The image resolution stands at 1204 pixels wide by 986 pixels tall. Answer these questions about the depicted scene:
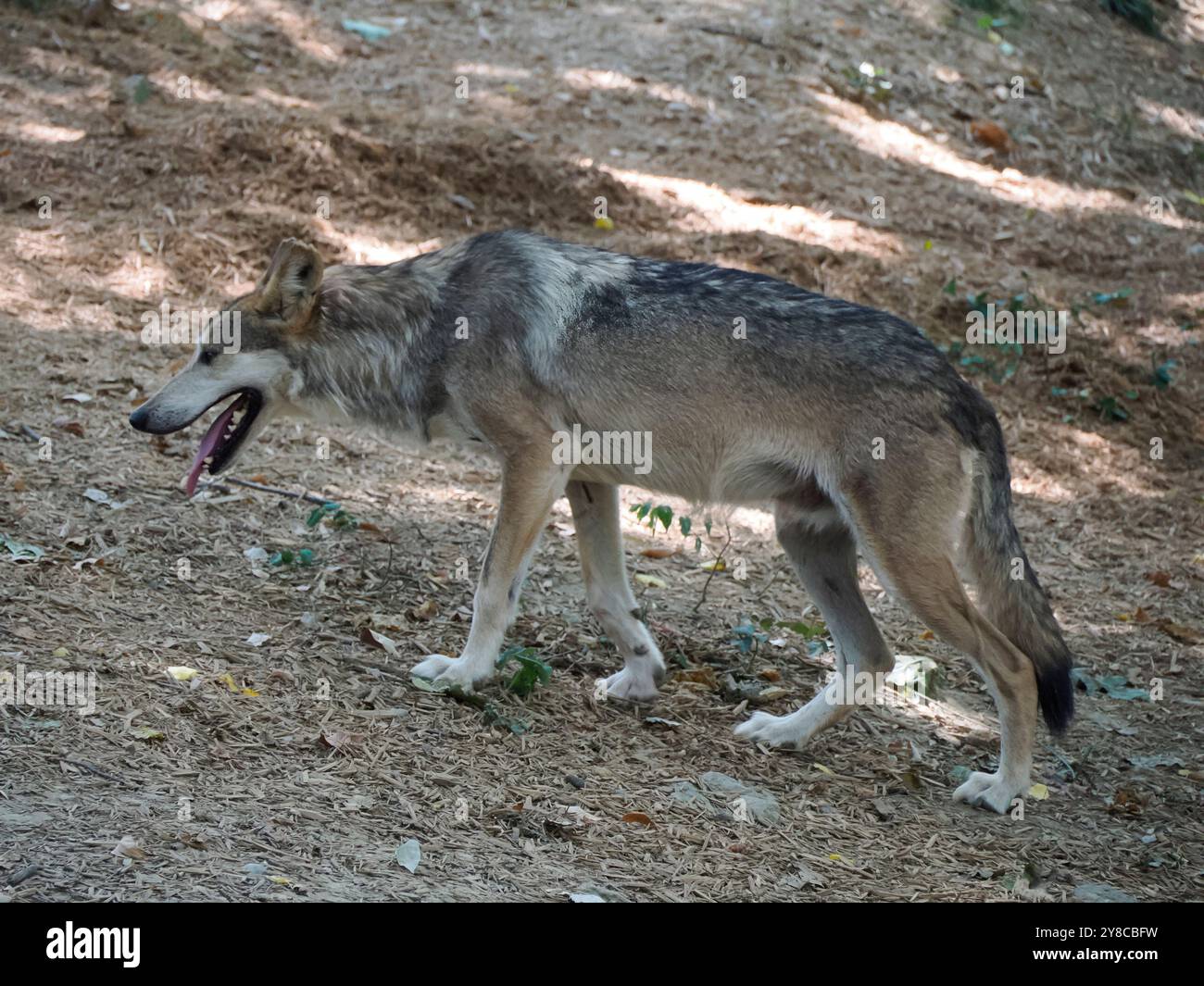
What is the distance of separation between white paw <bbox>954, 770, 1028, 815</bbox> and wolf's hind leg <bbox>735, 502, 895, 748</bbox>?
59 cm

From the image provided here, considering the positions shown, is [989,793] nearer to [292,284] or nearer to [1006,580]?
[1006,580]

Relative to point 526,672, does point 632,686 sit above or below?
below

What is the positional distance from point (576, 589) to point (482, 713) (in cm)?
157

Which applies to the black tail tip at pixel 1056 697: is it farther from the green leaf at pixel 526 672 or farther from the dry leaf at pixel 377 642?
the dry leaf at pixel 377 642

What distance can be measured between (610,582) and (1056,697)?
1942 mm

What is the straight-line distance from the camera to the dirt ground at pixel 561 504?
4.29 metres

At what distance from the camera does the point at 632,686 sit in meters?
5.50

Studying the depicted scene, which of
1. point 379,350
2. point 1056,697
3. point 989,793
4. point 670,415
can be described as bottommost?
point 989,793

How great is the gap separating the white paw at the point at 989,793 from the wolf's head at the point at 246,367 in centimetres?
332

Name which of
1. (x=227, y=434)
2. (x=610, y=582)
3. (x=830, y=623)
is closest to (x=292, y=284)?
(x=227, y=434)

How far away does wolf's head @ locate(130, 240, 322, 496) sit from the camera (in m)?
5.33
